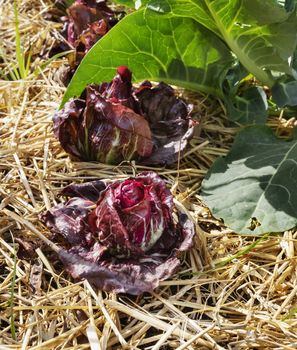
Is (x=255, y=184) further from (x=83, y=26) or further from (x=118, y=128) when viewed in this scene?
(x=83, y=26)

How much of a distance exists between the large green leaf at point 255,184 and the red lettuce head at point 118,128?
160 millimetres

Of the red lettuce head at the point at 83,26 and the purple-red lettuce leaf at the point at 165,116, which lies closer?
the purple-red lettuce leaf at the point at 165,116

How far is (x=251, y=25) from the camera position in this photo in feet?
6.87

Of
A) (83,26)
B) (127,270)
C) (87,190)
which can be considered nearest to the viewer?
(127,270)

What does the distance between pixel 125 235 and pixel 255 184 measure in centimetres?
48

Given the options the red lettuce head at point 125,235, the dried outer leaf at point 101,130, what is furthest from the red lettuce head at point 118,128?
the red lettuce head at point 125,235

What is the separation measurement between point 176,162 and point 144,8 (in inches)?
18.8

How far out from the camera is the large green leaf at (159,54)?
220 cm

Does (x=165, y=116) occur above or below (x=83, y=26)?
below

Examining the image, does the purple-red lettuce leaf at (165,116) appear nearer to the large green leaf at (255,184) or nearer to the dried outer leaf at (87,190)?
the large green leaf at (255,184)

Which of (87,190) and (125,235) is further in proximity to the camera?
(87,190)

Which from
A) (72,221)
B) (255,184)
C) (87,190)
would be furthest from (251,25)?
(72,221)

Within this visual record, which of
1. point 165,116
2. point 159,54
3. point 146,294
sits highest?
point 159,54

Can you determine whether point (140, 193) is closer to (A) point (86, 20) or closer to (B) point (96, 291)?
(B) point (96, 291)
